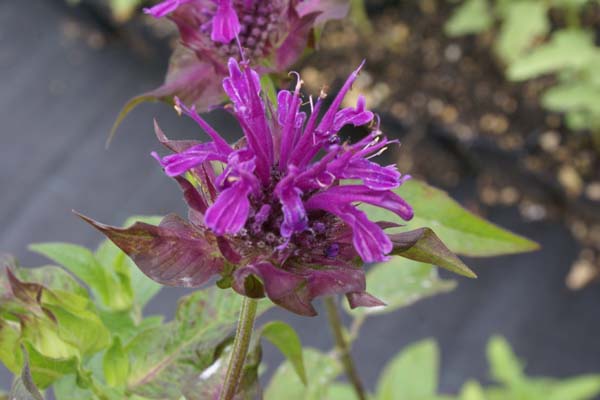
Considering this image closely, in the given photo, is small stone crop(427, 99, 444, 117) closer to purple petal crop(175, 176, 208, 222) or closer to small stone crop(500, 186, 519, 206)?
small stone crop(500, 186, 519, 206)

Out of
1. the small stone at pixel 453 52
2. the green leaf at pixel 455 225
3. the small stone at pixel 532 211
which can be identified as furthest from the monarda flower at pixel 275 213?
the small stone at pixel 453 52

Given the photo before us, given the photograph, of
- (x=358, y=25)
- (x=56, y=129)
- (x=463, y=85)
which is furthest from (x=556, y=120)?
(x=56, y=129)

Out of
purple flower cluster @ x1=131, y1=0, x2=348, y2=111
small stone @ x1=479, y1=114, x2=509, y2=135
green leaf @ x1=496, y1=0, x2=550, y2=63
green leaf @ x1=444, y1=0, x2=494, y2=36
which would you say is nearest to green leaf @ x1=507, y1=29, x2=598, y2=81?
green leaf @ x1=496, y1=0, x2=550, y2=63

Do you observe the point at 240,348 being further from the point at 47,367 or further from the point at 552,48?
the point at 552,48

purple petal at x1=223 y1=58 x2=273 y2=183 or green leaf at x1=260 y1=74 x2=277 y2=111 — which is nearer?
purple petal at x1=223 y1=58 x2=273 y2=183

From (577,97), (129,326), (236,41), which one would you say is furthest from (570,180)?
(129,326)

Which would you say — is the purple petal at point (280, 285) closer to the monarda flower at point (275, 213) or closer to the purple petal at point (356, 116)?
the monarda flower at point (275, 213)

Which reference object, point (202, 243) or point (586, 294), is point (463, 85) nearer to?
point (586, 294)
